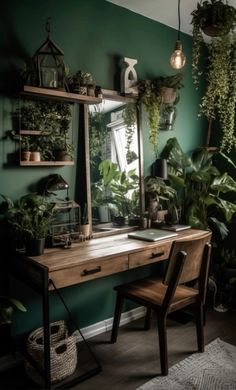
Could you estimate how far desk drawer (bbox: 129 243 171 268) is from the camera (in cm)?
222

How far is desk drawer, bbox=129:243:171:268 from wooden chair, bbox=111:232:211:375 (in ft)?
0.69

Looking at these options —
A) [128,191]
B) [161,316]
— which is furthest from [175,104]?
[161,316]

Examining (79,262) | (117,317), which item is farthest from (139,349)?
(79,262)

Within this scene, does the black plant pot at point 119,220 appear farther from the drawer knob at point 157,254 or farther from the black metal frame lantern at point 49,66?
the black metal frame lantern at point 49,66

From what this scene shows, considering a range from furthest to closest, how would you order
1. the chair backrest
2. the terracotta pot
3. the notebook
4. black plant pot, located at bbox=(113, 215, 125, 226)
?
the terracotta pot
black plant pot, located at bbox=(113, 215, 125, 226)
the notebook
the chair backrest

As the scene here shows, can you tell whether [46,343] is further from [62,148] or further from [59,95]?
[59,95]

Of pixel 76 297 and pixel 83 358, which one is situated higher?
pixel 76 297

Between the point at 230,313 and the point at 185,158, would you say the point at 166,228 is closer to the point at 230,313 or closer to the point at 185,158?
the point at 185,158

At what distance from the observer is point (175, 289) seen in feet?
6.73

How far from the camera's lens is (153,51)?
9.80 ft

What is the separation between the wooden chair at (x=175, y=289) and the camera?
205 centimetres

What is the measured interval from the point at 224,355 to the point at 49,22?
270 cm

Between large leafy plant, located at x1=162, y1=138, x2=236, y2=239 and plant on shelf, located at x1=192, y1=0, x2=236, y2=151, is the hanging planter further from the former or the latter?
large leafy plant, located at x1=162, y1=138, x2=236, y2=239

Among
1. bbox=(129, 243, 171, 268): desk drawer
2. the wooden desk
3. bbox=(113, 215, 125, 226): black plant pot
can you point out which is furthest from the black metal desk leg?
bbox=(113, 215, 125, 226): black plant pot
